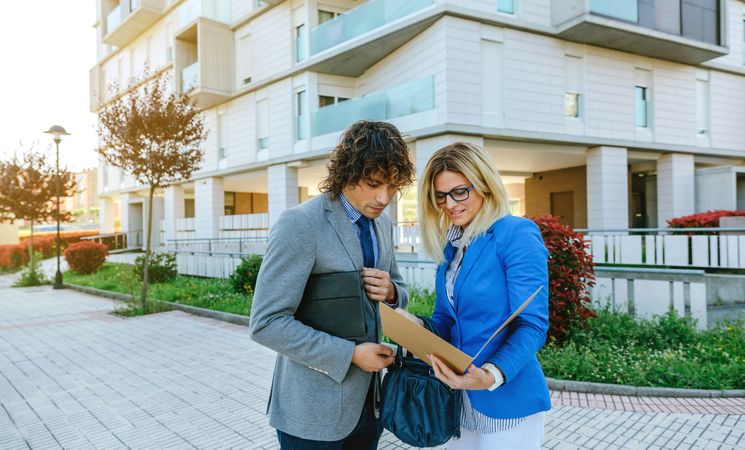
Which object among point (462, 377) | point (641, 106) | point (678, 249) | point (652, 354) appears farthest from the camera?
point (641, 106)

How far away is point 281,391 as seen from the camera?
1.76 metres

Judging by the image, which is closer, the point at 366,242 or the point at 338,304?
the point at 338,304

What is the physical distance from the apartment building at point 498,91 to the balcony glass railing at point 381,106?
0.19 ft

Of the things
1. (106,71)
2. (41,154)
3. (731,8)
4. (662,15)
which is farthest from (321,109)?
(106,71)

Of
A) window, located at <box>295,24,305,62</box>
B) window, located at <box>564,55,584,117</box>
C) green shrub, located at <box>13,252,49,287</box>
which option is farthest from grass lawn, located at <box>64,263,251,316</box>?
window, located at <box>564,55,584,117</box>

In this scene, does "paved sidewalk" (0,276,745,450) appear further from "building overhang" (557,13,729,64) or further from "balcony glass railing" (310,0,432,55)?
"building overhang" (557,13,729,64)

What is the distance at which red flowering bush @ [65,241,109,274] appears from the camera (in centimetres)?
1839

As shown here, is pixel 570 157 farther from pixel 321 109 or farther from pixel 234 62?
pixel 234 62

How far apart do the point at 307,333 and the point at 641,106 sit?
18046 millimetres

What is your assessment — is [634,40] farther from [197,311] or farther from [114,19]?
[114,19]

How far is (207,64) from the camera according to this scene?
65.4 ft

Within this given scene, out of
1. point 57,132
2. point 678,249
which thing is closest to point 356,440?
point 678,249

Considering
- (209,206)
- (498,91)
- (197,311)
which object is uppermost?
(498,91)

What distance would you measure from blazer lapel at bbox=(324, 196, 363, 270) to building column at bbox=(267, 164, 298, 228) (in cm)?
1655
